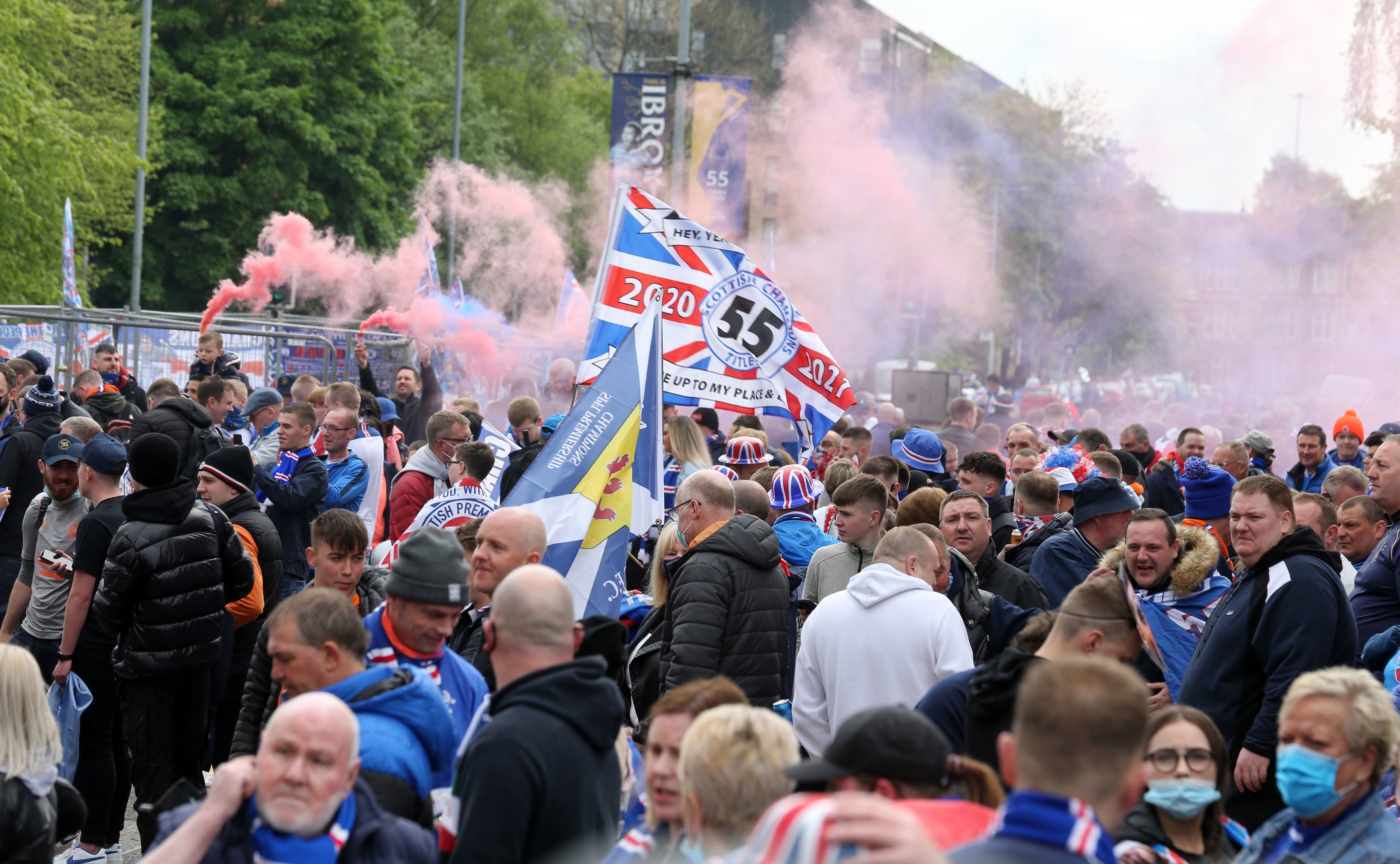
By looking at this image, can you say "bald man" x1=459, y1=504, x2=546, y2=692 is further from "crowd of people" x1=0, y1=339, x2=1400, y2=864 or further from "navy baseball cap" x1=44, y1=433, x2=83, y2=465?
"navy baseball cap" x1=44, y1=433, x2=83, y2=465

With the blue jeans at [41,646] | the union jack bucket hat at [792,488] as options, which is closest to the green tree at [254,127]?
the blue jeans at [41,646]

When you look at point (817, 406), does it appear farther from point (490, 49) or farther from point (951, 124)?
point (490, 49)

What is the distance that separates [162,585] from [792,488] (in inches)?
132

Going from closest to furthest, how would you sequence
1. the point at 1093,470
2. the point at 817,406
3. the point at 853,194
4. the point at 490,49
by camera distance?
the point at 1093,470 < the point at 817,406 < the point at 853,194 < the point at 490,49

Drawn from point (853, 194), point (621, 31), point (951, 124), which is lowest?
point (853, 194)

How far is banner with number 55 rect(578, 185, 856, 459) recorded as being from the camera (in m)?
9.10

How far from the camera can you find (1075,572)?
272 inches

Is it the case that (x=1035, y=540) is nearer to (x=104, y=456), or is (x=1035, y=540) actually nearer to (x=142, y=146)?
(x=104, y=456)

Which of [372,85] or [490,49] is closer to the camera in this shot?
[372,85]

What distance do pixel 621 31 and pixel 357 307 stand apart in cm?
3072

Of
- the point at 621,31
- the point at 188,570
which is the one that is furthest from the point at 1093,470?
the point at 621,31

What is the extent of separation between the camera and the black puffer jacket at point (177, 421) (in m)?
7.29

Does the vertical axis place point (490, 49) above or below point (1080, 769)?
above

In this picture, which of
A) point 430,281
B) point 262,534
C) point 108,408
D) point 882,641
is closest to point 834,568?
point 882,641
